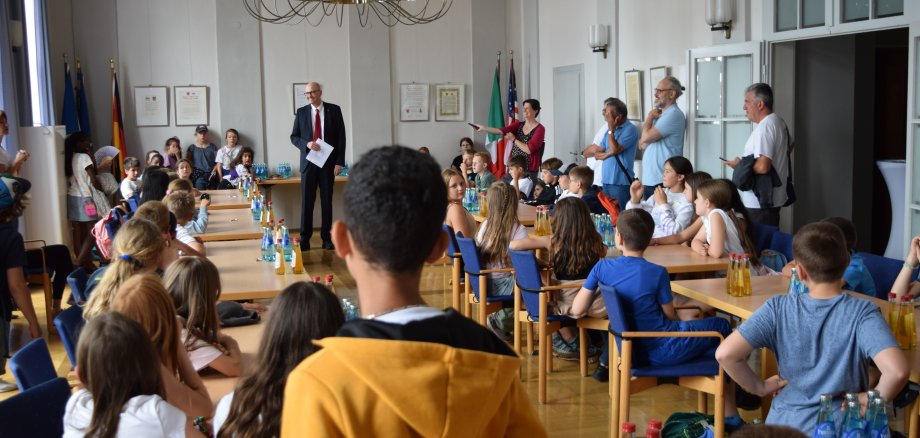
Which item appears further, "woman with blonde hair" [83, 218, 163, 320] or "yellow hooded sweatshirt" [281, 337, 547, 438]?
"woman with blonde hair" [83, 218, 163, 320]

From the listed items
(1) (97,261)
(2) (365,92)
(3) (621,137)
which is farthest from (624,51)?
(1) (97,261)

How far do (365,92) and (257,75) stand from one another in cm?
149

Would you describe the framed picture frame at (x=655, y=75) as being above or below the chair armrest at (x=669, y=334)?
above

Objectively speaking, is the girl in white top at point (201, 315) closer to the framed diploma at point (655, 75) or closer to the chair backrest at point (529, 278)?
the chair backrest at point (529, 278)

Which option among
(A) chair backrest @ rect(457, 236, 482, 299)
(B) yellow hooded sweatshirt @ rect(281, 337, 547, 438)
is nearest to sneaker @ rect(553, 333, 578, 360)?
(A) chair backrest @ rect(457, 236, 482, 299)

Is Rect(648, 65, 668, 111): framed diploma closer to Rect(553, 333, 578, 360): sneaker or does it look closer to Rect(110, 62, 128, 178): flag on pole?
Rect(553, 333, 578, 360): sneaker

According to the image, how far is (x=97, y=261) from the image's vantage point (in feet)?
33.5

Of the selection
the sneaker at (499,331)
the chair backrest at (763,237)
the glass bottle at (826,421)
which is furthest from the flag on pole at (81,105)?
the glass bottle at (826,421)

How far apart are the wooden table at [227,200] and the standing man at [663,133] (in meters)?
3.73

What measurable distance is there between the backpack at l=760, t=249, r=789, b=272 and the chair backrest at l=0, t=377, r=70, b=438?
3915 millimetres

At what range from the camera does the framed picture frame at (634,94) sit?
985 centimetres

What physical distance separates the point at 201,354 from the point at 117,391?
0.81 m

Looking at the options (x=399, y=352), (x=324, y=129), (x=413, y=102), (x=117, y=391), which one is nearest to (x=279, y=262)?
(x=117, y=391)

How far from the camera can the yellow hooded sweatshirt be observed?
1320 mm
